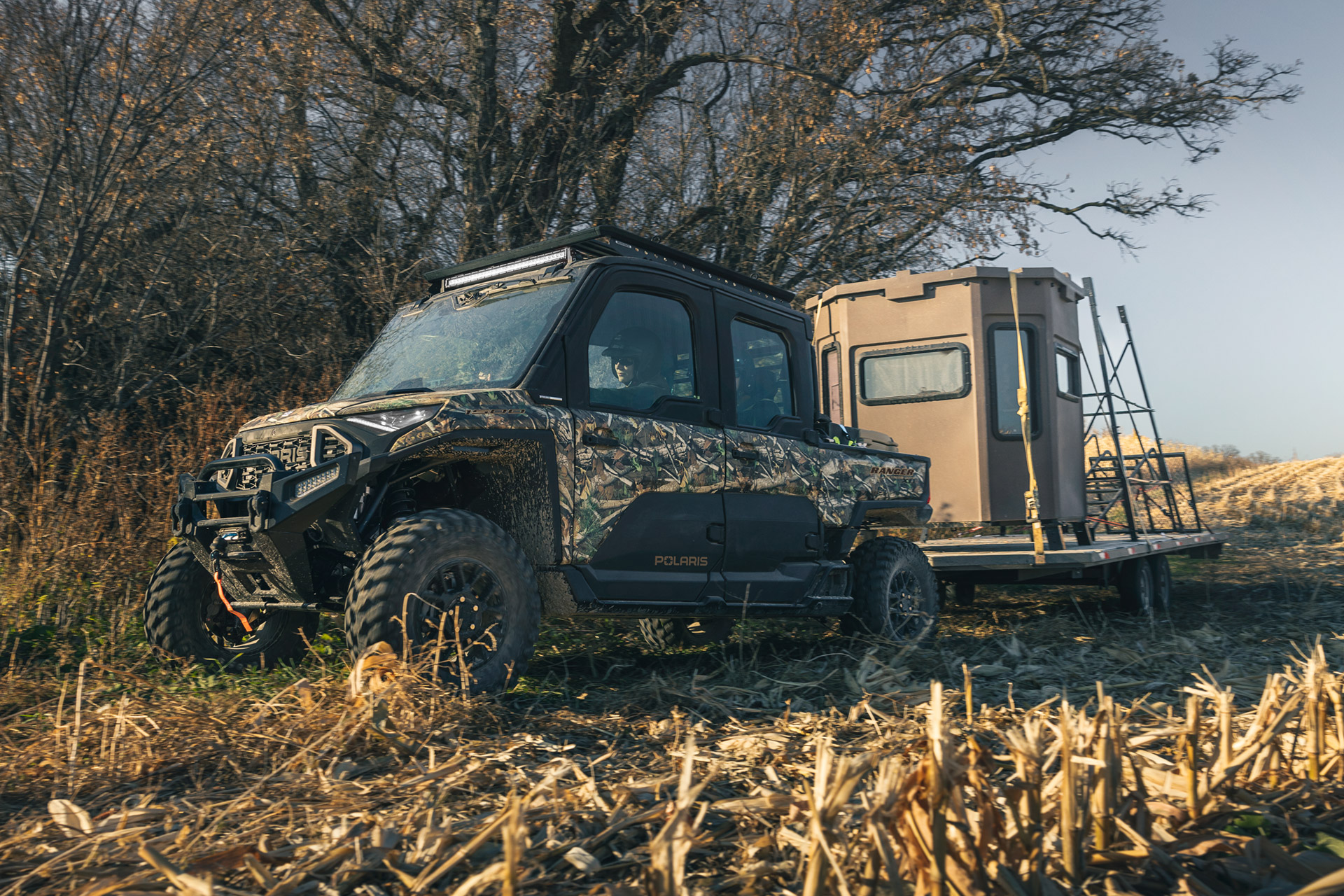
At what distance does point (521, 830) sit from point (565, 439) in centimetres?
282

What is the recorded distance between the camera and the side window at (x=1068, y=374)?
9.13 metres

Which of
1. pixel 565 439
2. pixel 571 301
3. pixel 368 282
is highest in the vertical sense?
pixel 368 282

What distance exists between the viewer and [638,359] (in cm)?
518

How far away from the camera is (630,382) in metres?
5.08

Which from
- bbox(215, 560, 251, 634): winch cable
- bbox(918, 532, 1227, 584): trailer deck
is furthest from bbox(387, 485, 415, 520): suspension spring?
bbox(918, 532, 1227, 584): trailer deck

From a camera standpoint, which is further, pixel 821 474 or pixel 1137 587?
pixel 1137 587

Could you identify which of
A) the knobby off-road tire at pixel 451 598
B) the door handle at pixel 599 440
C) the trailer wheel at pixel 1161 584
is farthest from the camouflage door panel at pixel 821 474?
the trailer wheel at pixel 1161 584

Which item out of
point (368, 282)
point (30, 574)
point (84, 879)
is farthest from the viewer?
point (368, 282)

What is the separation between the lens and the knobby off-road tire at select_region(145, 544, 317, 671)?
4.78 m

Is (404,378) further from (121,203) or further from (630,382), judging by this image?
(121,203)

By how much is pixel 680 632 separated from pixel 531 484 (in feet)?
8.10

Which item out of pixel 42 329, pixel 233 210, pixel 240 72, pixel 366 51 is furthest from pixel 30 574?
pixel 366 51

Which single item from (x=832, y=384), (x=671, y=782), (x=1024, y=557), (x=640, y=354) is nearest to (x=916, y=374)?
(x=832, y=384)

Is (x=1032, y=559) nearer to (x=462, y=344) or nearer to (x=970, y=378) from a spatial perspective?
(x=970, y=378)
